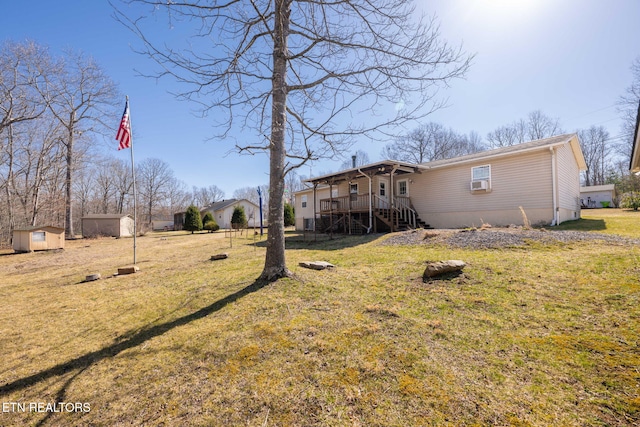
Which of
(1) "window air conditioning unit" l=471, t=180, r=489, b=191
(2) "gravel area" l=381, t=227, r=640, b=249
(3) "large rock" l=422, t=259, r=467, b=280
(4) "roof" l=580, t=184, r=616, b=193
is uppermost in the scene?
(4) "roof" l=580, t=184, r=616, b=193

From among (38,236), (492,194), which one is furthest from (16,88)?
(492,194)

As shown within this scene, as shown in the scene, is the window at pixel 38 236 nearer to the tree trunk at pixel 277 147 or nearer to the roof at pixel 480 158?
the roof at pixel 480 158

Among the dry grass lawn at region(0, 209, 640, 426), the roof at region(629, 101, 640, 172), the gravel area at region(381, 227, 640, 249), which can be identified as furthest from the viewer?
the gravel area at region(381, 227, 640, 249)

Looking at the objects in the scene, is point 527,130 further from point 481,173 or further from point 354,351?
point 354,351

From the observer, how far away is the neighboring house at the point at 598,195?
28.8 m

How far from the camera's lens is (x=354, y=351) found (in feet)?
8.62

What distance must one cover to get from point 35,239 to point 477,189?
23058 mm

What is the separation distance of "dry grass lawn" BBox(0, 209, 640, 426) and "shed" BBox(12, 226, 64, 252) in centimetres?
1315

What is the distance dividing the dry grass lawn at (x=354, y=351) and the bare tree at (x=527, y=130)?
126 ft

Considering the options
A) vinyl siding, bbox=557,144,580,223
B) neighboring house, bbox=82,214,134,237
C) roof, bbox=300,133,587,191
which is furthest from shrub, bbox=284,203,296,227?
vinyl siding, bbox=557,144,580,223

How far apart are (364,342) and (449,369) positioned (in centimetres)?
83

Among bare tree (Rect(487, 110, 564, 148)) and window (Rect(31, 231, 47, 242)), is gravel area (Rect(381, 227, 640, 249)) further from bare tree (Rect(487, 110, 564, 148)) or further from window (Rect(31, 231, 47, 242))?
bare tree (Rect(487, 110, 564, 148))

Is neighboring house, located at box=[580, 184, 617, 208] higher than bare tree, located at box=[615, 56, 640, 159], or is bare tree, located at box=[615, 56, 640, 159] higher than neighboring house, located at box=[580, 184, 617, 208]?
bare tree, located at box=[615, 56, 640, 159]

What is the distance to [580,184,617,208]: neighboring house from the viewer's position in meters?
28.8
